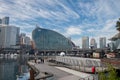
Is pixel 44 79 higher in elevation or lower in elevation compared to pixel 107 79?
lower

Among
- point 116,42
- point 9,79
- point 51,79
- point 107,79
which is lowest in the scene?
point 9,79

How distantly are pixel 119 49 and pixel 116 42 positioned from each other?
177 inches

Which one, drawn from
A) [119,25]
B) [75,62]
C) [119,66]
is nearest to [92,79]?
[119,66]

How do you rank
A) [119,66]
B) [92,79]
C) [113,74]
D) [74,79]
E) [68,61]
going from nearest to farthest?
[113,74], [92,79], [74,79], [119,66], [68,61]

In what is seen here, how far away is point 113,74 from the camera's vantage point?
11883mm

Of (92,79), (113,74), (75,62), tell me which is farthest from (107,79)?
(75,62)

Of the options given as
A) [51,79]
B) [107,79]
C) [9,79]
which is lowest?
[9,79]

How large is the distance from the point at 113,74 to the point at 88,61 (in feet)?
106

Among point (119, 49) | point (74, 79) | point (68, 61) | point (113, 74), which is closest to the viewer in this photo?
point (113, 74)

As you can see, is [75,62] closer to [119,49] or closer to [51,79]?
[51,79]

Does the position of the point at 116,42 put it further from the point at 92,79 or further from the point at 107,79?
the point at 107,79

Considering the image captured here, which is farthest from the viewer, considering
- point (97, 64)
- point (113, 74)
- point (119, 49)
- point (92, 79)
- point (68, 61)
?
point (119, 49)

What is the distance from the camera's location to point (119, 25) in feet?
170

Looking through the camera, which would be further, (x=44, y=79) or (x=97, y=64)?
(x=97, y=64)
